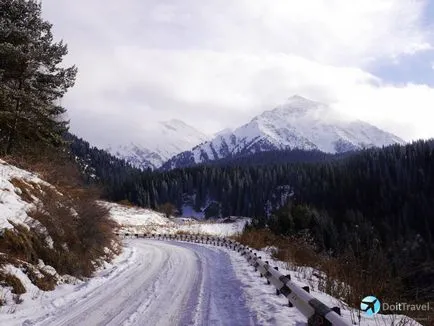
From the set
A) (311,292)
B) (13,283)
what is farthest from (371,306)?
(13,283)

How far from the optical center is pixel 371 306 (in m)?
7.94

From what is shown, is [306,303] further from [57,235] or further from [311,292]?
[57,235]

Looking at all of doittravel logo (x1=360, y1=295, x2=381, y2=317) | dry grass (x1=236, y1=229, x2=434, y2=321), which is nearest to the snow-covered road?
doittravel logo (x1=360, y1=295, x2=381, y2=317)

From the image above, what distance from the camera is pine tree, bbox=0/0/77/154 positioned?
2236 cm

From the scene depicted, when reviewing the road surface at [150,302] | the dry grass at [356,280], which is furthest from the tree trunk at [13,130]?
the dry grass at [356,280]

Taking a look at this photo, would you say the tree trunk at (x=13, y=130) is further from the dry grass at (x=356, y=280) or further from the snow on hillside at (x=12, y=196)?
the dry grass at (x=356, y=280)

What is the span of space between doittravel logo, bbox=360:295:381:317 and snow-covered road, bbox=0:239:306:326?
1563mm

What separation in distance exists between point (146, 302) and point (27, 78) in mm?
18110

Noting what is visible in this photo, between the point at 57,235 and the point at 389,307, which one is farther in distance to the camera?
the point at 57,235

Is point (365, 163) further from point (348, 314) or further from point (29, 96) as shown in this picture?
point (348, 314)

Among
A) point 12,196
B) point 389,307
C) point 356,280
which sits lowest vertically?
point 389,307

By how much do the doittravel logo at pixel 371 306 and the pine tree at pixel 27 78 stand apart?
62.5 ft

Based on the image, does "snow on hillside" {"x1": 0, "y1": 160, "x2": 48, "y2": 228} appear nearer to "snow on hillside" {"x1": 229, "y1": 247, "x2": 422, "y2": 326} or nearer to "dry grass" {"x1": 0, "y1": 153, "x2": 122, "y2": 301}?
"dry grass" {"x1": 0, "y1": 153, "x2": 122, "y2": 301}

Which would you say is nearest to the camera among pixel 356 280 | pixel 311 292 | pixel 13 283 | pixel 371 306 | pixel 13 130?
pixel 371 306
